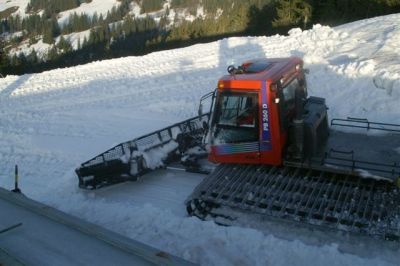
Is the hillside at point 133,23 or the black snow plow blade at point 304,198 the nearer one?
the black snow plow blade at point 304,198

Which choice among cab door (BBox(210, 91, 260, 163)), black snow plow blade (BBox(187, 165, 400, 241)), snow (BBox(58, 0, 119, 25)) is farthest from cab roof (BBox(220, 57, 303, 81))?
snow (BBox(58, 0, 119, 25))

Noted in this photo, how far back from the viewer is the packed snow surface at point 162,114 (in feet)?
22.5

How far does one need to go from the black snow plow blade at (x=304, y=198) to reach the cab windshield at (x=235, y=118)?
1.80ft

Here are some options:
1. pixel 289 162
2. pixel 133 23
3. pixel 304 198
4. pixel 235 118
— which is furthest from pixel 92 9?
pixel 304 198

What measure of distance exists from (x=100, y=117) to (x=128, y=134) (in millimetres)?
2010

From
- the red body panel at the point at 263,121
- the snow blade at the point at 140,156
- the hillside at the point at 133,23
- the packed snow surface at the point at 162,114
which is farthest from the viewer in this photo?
the hillside at the point at 133,23

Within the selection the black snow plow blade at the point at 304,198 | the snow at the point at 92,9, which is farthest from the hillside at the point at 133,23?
the black snow plow blade at the point at 304,198

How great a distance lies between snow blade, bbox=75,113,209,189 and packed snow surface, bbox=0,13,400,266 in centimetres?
29

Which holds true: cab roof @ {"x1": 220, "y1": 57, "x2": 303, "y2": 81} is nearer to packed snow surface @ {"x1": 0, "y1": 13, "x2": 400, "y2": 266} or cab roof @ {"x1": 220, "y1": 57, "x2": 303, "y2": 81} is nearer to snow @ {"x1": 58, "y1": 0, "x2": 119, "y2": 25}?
packed snow surface @ {"x1": 0, "y1": 13, "x2": 400, "y2": 266}

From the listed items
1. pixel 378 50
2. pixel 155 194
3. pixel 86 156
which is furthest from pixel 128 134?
pixel 378 50

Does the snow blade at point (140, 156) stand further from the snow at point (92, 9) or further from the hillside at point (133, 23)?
the snow at point (92, 9)

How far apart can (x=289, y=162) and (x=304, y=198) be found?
2.85ft

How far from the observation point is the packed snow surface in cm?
685

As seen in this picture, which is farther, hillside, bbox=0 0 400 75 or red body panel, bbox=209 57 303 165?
hillside, bbox=0 0 400 75
